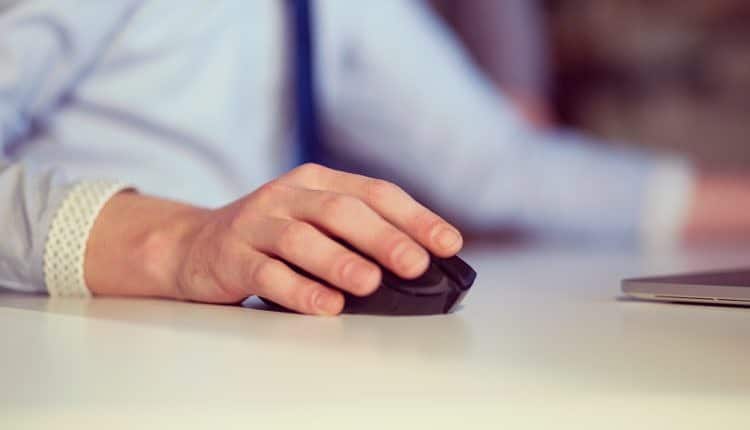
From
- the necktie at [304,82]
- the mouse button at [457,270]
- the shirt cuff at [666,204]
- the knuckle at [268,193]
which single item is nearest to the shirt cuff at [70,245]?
the knuckle at [268,193]

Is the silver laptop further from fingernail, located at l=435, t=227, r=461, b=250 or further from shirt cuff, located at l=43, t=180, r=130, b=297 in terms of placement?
shirt cuff, located at l=43, t=180, r=130, b=297

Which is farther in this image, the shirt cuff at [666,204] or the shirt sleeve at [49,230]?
the shirt cuff at [666,204]

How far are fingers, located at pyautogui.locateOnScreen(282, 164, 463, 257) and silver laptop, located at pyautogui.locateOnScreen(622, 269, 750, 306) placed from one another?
0.14m

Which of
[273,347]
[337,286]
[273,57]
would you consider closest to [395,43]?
[273,57]

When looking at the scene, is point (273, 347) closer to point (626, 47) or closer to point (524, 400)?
point (524, 400)

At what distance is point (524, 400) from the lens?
33cm

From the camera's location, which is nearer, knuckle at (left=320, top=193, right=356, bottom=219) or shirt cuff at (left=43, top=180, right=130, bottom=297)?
knuckle at (left=320, top=193, right=356, bottom=219)

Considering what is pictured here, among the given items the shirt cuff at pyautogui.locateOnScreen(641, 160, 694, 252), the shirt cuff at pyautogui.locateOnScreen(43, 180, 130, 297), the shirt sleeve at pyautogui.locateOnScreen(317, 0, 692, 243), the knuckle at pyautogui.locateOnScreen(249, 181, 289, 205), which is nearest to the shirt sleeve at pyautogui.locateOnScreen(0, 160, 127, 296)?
the shirt cuff at pyautogui.locateOnScreen(43, 180, 130, 297)

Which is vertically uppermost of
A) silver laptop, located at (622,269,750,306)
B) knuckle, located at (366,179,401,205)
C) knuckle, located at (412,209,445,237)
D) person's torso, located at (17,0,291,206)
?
person's torso, located at (17,0,291,206)

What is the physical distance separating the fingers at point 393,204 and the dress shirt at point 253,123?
15cm

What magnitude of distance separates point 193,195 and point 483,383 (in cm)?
70

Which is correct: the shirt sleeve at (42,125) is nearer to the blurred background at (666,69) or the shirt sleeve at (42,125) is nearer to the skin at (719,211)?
the skin at (719,211)

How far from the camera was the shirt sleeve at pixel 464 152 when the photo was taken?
50.8 inches

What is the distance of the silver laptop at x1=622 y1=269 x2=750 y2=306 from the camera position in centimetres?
59
